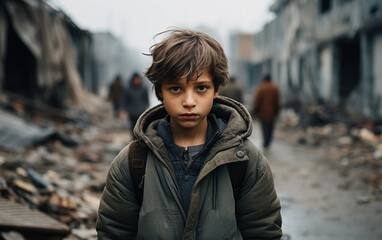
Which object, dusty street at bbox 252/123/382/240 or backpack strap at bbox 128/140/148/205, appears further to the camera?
dusty street at bbox 252/123/382/240

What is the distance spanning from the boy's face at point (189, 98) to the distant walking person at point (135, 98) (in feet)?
23.3

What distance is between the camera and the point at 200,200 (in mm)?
1707

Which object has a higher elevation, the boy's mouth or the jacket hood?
the boy's mouth

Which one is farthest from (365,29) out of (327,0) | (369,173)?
(369,173)

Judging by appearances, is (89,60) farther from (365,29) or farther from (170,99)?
(170,99)

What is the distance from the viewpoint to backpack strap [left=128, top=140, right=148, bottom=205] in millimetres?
1781

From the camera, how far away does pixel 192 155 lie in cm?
183

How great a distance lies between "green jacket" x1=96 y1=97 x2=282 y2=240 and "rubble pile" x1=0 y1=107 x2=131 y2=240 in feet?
5.25

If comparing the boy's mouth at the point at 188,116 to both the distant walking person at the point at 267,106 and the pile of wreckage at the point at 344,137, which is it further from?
the distant walking person at the point at 267,106

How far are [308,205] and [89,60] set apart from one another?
19.6 m

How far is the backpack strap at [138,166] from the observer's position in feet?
5.84

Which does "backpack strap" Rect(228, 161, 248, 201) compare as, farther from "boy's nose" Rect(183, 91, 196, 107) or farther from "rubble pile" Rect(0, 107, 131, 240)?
"rubble pile" Rect(0, 107, 131, 240)

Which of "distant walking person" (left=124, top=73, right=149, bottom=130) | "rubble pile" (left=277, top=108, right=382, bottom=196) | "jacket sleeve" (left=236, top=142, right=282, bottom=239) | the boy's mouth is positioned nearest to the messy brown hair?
the boy's mouth

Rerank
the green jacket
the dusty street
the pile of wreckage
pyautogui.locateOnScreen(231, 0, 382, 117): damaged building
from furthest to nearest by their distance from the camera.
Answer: pyautogui.locateOnScreen(231, 0, 382, 117): damaged building < the pile of wreckage < the dusty street < the green jacket
